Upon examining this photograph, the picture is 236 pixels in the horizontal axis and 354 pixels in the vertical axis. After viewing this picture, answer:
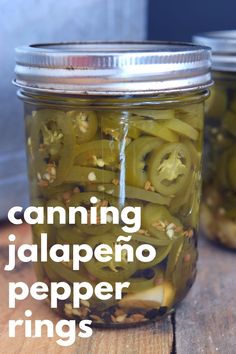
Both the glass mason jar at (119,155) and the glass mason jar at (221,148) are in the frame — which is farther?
the glass mason jar at (221,148)

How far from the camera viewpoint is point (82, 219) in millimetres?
570

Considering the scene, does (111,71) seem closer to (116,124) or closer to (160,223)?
(116,124)

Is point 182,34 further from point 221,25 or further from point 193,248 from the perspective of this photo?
point 193,248

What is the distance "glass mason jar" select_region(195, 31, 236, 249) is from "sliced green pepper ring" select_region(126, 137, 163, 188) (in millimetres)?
201

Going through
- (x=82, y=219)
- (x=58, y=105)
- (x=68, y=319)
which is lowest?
(x=68, y=319)

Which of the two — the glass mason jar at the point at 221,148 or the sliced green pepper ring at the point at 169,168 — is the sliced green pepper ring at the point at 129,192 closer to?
the sliced green pepper ring at the point at 169,168

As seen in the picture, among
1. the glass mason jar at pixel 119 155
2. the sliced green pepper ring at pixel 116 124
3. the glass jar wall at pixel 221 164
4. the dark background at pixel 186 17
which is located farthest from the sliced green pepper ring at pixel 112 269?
the dark background at pixel 186 17

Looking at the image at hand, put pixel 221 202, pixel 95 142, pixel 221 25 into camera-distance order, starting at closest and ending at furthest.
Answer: pixel 95 142 → pixel 221 202 → pixel 221 25

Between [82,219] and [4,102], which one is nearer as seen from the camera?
[82,219]

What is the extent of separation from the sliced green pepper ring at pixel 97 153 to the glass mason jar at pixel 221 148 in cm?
23

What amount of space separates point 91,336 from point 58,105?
23cm

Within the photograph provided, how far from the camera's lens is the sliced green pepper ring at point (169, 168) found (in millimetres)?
566

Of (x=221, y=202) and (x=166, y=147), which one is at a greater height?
(x=166, y=147)

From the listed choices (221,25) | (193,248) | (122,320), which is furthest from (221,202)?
(221,25)
